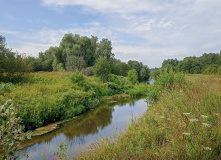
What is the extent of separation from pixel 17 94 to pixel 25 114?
2.31 m

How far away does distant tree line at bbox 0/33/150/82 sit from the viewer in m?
14.7

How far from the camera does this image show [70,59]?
90.6 feet

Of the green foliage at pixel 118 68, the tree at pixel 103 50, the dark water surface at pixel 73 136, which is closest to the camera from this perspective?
the dark water surface at pixel 73 136

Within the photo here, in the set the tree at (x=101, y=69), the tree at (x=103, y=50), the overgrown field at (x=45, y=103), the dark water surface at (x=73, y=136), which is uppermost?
the tree at (x=103, y=50)

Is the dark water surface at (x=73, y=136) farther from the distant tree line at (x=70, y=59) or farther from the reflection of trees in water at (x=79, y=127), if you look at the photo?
the distant tree line at (x=70, y=59)

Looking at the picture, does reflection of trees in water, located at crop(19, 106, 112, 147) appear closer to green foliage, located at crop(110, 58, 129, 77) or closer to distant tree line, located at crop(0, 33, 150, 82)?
distant tree line, located at crop(0, 33, 150, 82)

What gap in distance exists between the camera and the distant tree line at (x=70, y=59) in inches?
577

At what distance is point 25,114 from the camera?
8.07 meters

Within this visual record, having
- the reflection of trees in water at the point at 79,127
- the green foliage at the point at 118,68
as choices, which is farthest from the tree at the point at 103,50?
the reflection of trees in water at the point at 79,127

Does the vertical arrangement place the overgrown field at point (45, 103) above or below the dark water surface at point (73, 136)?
above

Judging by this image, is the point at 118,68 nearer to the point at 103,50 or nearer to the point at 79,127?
the point at 103,50

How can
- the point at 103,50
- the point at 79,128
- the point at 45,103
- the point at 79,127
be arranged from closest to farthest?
the point at 79,128
the point at 79,127
the point at 45,103
the point at 103,50

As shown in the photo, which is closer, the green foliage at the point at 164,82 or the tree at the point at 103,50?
the green foliage at the point at 164,82

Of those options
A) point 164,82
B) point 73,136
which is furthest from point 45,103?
point 164,82
